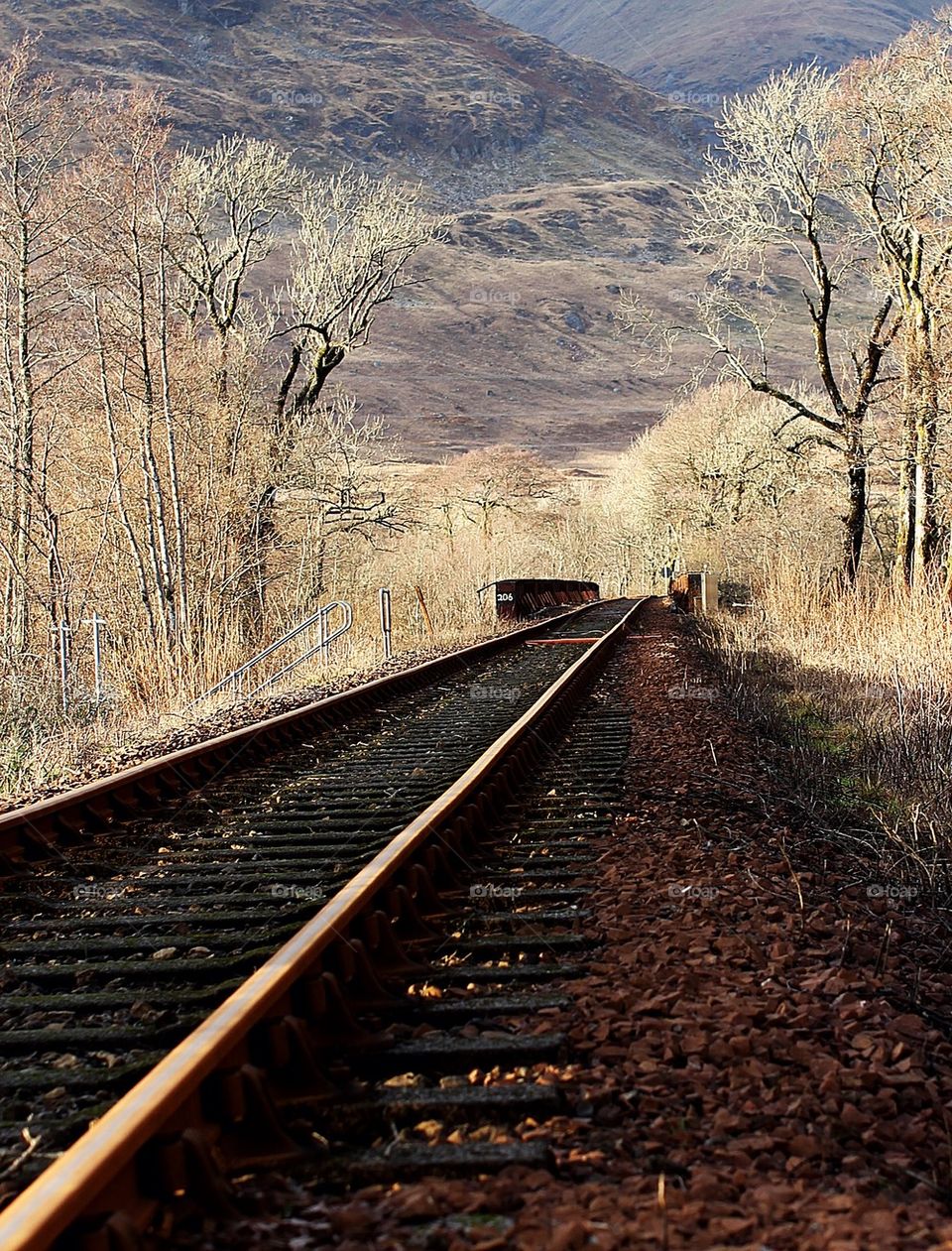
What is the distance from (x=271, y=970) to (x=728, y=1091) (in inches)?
49.8

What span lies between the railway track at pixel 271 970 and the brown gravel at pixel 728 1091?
0.53 ft

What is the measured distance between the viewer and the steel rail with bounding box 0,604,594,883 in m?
5.96

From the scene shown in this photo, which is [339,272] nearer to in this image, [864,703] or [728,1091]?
[864,703]

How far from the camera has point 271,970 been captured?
138 inches

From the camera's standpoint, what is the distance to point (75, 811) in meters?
6.50
